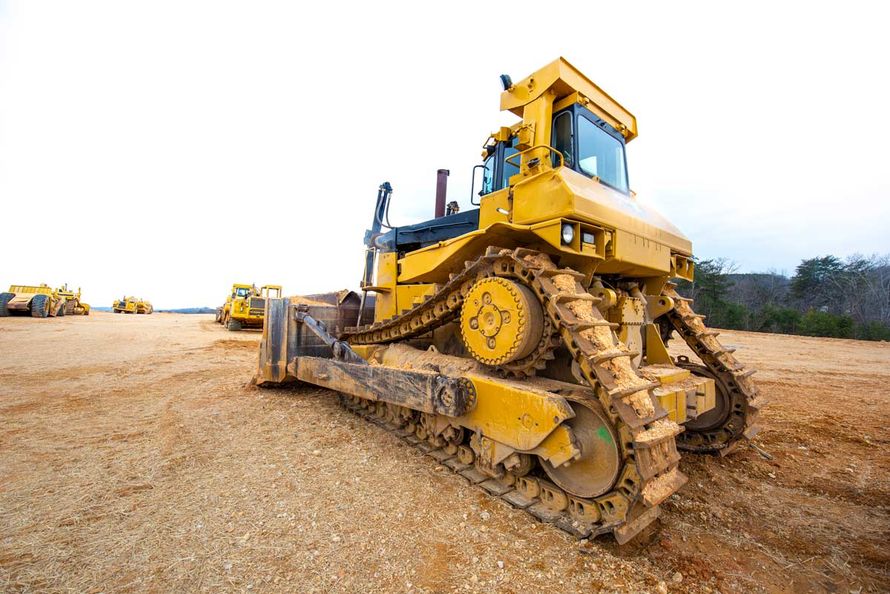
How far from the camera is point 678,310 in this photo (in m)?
4.62

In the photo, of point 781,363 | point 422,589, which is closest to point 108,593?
point 422,589

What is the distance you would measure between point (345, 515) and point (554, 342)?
1.90 metres

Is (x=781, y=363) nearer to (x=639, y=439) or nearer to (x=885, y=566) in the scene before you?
(x=885, y=566)

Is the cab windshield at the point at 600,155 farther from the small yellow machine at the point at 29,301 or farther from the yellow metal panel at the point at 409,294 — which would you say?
the small yellow machine at the point at 29,301

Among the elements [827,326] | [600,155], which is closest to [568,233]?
[600,155]

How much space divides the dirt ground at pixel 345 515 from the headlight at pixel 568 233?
2.00 m

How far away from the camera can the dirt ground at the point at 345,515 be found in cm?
220

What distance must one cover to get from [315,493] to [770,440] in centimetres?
503

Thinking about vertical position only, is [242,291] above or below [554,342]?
above

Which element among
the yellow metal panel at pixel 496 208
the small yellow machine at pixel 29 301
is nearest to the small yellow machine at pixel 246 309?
the small yellow machine at pixel 29 301

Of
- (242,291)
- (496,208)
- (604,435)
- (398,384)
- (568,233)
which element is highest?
(242,291)

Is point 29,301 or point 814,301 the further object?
point 814,301

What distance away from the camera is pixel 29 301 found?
81.0 ft

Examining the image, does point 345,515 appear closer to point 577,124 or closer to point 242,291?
point 577,124
